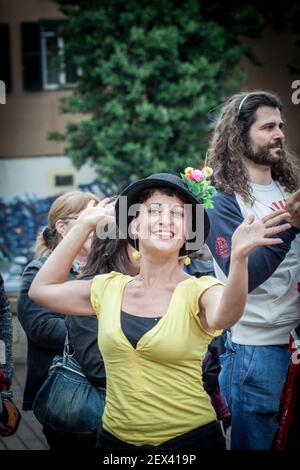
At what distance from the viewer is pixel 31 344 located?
144 inches

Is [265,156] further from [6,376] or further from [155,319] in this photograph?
[6,376]

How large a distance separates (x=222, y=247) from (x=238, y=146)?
0.52 m

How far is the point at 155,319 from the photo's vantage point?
7.77ft

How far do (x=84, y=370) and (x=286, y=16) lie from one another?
13.3 metres

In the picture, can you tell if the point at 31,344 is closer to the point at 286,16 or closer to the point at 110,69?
the point at 110,69

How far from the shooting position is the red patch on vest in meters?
2.76

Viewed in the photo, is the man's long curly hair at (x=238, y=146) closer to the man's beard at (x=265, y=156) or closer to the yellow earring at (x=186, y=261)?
the man's beard at (x=265, y=156)

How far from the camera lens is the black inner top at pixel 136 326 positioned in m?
2.34

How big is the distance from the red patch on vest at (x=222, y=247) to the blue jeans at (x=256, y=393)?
0.38 metres

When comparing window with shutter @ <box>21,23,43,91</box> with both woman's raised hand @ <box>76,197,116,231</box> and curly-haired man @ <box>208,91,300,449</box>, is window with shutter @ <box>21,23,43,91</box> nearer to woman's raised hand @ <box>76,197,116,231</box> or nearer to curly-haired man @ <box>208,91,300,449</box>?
curly-haired man @ <box>208,91,300,449</box>

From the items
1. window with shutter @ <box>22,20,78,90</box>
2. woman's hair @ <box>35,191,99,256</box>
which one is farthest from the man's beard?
window with shutter @ <box>22,20,78,90</box>

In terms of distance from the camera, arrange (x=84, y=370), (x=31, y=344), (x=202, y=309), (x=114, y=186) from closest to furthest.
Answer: (x=202, y=309) → (x=84, y=370) → (x=31, y=344) → (x=114, y=186)

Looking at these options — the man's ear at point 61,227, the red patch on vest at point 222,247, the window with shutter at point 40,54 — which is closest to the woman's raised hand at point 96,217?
the red patch on vest at point 222,247
